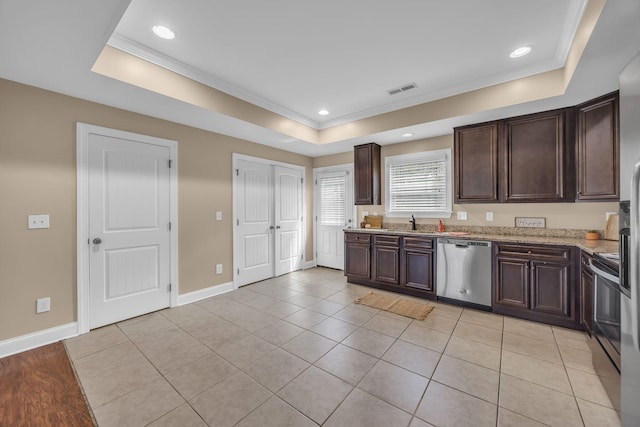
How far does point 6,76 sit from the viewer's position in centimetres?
231

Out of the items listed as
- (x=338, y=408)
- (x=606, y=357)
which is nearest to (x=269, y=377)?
(x=338, y=408)

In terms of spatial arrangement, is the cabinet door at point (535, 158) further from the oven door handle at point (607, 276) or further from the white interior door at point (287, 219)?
the white interior door at point (287, 219)

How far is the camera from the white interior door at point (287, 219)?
4.94 m

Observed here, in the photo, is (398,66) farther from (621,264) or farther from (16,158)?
(16,158)

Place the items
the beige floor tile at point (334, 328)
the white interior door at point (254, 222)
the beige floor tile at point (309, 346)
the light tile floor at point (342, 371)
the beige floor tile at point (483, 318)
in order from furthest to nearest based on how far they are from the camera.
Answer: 1. the white interior door at point (254, 222)
2. the beige floor tile at point (483, 318)
3. the beige floor tile at point (334, 328)
4. the beige floor tile at point (309, 346)
5. the light tile floor at point (342, 371)

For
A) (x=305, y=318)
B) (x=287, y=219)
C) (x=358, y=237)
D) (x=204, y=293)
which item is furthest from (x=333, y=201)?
(x=204, y=293)

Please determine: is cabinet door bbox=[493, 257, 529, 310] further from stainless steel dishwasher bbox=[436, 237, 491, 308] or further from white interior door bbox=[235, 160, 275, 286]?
white interior door bbox=[235, 160, 275, 286]

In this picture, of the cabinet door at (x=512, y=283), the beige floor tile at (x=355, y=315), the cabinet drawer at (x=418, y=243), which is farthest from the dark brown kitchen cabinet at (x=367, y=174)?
the cabinet door at (x=512, y=283)

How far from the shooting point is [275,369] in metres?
2.13

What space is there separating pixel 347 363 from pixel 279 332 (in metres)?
0.86

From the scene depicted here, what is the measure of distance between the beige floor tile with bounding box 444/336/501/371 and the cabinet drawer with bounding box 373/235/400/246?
167cm

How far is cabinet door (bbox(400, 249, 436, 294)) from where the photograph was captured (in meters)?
3.68

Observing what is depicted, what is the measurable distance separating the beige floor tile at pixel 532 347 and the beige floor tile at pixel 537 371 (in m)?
0.08

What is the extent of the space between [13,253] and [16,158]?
2.88 ft
